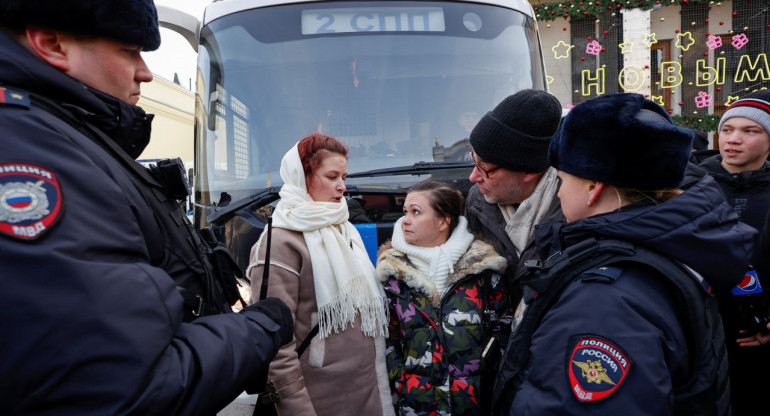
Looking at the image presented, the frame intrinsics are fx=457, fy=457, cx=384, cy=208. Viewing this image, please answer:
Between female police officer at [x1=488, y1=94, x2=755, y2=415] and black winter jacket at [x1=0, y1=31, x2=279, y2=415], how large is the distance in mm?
767

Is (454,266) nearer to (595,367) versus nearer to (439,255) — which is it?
(439,255)

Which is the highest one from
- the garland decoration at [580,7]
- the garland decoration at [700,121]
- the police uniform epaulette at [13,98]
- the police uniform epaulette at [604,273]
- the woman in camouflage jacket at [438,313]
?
the garland decoration at [580,7]

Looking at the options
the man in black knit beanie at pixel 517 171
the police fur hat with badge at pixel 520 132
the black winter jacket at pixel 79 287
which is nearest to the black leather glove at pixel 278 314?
the black winter jacket at pixel 79 287

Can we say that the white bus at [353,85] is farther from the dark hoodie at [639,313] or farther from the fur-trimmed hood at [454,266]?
the dark hoodie at [639,313]

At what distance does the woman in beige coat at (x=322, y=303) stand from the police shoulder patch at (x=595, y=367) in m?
1.00

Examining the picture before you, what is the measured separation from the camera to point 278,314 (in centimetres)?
129

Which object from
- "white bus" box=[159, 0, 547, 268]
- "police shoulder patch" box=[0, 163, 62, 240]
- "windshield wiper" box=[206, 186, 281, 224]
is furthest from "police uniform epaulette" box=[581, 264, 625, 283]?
"windshield wiper" box=[206, 186, 281, 224]

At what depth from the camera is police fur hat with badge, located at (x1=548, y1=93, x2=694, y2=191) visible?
1.10 meters

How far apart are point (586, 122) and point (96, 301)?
1155 millimetres

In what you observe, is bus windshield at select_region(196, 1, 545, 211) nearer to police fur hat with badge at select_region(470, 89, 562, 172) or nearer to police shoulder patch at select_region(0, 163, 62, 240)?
police fur hat with badge at select_region(470, 89, 562, 172)

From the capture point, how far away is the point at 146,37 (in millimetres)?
1126

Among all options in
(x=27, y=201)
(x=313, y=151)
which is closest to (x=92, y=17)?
(x=27, y=201)

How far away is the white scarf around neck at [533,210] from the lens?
1841 millimetres

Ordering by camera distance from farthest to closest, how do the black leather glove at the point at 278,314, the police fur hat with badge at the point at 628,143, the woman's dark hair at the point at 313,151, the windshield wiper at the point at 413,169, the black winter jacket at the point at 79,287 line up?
the windshield wiper at the point at 413,169, the woman's dark hair at the point at 313,151, the black leather glove at the point at 278,314, the police fur hat with badge at the point at 628,143, the black winter jacket at the point at 79,287
